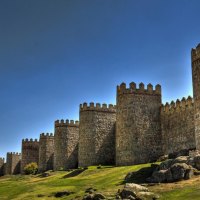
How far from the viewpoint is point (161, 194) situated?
30.5 meters

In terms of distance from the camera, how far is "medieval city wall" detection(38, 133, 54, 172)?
86.9 m

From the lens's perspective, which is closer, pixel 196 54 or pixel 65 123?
pixel 196 54

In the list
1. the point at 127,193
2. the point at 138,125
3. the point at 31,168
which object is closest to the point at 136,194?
the point at 127,193

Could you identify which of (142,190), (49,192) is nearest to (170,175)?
(142,190)

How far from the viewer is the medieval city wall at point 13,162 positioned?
4164 inches

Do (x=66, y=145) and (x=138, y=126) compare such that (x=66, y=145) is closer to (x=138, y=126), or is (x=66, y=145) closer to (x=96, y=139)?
(x=96, y=139)

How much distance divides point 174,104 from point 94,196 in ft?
89.7

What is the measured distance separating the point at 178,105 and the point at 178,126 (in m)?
2.65

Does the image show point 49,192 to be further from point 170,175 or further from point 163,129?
point 163,129

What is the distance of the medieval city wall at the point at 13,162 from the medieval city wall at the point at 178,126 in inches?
2243

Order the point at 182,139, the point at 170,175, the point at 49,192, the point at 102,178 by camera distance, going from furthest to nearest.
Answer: the point at 182,139
the point at 102,178
the point at 49,192
the point at 170,175

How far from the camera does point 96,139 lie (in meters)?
66.5

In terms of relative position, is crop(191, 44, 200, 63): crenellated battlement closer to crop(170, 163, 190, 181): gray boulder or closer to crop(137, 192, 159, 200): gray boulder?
crop(170, 163, 190, 181): gray boulder

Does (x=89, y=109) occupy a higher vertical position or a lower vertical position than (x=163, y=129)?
higher
